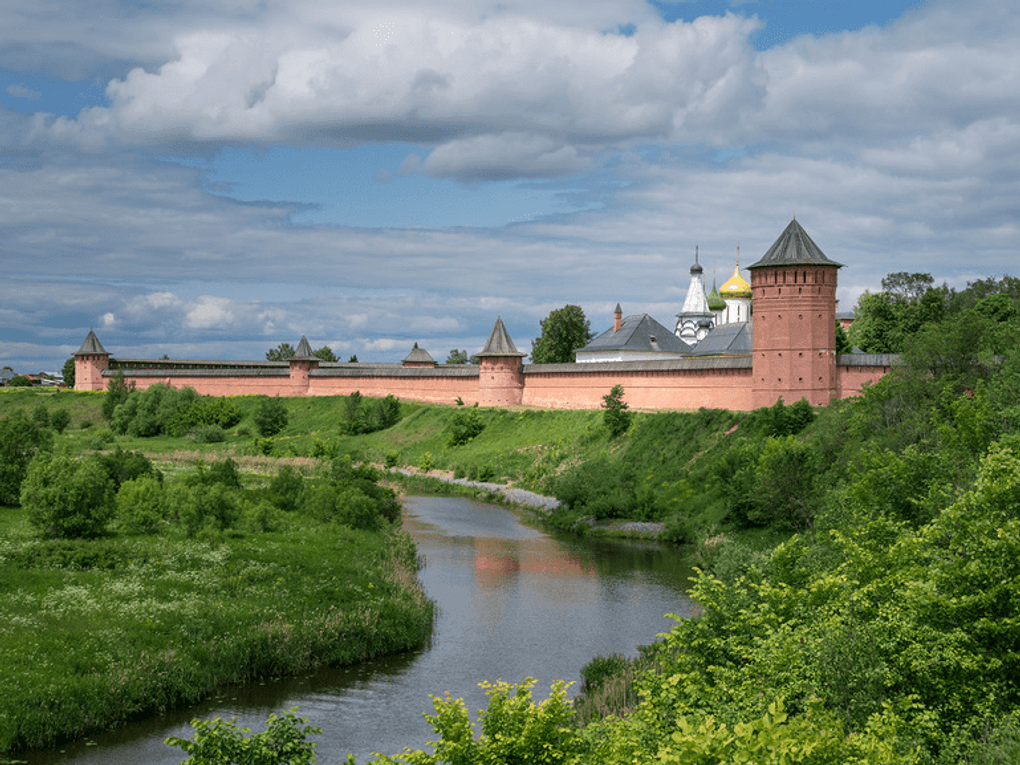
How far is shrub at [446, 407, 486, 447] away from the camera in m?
41.4

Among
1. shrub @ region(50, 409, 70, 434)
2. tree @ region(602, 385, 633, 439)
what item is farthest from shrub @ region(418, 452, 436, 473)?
shrub @ region(50, 409, 70, 434)

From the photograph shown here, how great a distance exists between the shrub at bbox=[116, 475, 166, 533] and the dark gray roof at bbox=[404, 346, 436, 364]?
44940 millimetres

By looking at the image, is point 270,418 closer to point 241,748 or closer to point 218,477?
point 218,477

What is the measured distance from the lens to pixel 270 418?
49.2m

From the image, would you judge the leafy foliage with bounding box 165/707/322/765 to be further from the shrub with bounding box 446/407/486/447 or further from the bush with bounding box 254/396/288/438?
the bush with bounding box 254/396/288/438

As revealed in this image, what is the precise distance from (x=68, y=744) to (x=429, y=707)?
4.47 metres

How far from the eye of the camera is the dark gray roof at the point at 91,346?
2469 inches

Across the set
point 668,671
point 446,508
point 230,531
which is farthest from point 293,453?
point 668,671

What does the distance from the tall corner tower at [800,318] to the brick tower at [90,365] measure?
4641 centimetres

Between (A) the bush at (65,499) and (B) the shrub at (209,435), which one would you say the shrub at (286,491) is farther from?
(B) the shrub at (209,435)

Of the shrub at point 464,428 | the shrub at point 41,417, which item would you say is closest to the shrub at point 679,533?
the shrub at point 464,428

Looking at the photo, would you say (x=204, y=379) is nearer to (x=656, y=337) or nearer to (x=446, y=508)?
(x=656, y=337)

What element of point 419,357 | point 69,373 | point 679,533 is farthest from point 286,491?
point 69,373

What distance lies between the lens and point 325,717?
12.9m
